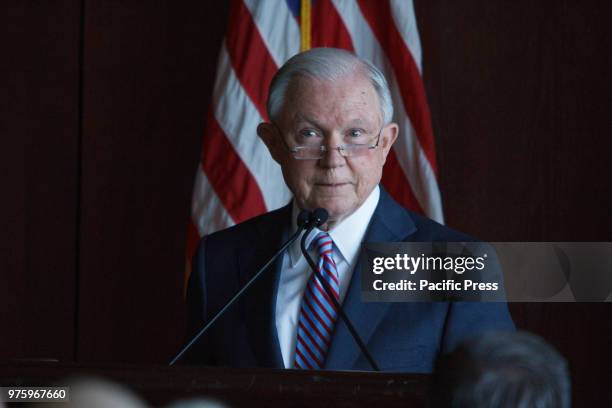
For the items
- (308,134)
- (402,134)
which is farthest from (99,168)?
(308,134)

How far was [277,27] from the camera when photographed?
110 inches

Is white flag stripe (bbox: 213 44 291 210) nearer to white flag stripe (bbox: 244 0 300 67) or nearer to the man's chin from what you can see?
white flag stripe (bbox: 244 0 300 67)

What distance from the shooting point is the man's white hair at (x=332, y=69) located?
174 centimetres

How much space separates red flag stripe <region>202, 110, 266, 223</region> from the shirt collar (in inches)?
34.9

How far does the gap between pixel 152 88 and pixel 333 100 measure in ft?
5.11

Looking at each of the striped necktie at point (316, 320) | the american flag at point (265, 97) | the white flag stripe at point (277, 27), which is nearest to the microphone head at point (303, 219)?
the striped necktie at point (316, 320)

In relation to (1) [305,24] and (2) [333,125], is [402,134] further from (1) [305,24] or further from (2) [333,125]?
(2) [333,125]

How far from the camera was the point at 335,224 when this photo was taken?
1782 mm

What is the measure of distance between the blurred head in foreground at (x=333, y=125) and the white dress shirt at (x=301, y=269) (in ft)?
0.08

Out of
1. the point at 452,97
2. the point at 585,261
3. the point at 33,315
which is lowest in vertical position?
the point at 33,315

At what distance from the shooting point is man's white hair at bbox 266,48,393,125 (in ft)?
5.71

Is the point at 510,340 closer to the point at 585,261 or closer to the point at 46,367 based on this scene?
the point at 46,367

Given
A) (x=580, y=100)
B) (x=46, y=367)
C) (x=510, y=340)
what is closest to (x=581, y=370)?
(x=580, y=100)

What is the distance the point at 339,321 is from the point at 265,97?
4.15 feet
